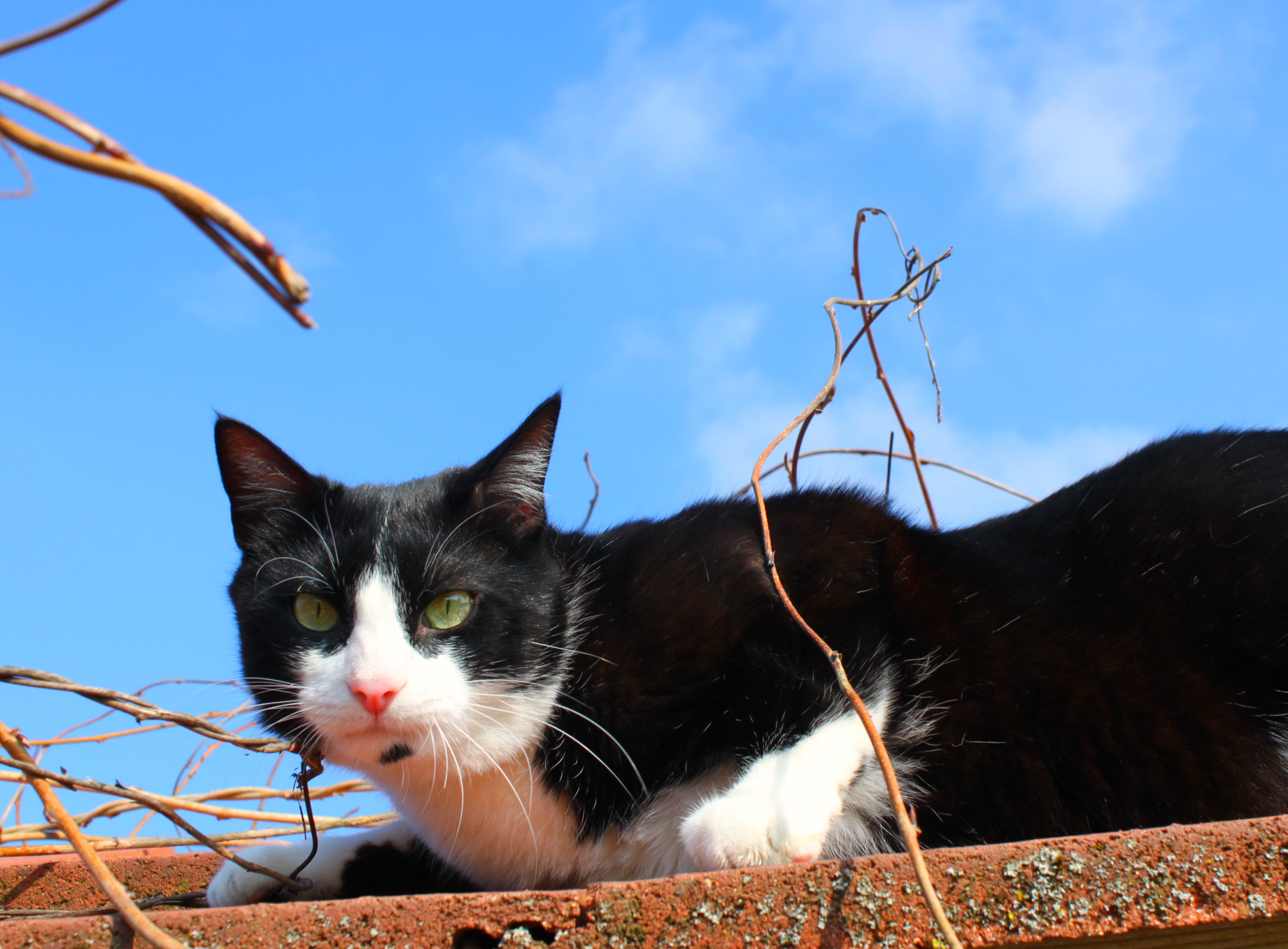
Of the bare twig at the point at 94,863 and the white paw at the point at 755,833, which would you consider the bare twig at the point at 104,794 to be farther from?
the white paw at the point at 755,833

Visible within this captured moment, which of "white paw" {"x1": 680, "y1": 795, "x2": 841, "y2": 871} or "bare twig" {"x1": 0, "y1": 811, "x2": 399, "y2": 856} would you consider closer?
"white paw" {"x1": 680, "y1": 795, "x2": 841, "y2": 871}

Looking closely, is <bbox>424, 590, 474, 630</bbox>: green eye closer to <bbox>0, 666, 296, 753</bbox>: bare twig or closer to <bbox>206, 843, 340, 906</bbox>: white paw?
<bbox>0, 666, 296, 753</bbox>: bare twig

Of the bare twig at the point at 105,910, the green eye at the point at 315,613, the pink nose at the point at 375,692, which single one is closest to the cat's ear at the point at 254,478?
the green eye at the point at 315,613

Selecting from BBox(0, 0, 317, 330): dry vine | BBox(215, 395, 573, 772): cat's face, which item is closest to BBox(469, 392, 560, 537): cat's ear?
BBox(215, 395, 573, 772): cat's face

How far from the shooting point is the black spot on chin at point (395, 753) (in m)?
1.31

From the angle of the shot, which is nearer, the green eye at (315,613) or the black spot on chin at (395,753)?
the black spot on chin at (395,753)

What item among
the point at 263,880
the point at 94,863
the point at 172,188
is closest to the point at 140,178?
the point at 172,188

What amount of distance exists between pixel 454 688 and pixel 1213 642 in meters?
1.15

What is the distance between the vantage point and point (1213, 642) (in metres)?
1.51

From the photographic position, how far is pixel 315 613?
4.73 ft

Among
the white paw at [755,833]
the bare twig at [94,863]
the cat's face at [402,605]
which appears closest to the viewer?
the bare twig at [94,863]

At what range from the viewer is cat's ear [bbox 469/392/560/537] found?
1534 mm

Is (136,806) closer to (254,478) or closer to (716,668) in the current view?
(254,478)

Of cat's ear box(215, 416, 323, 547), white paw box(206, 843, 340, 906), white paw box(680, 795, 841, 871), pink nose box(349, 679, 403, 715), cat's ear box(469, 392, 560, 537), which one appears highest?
cat's ear box(215, 416, 323, 547)
